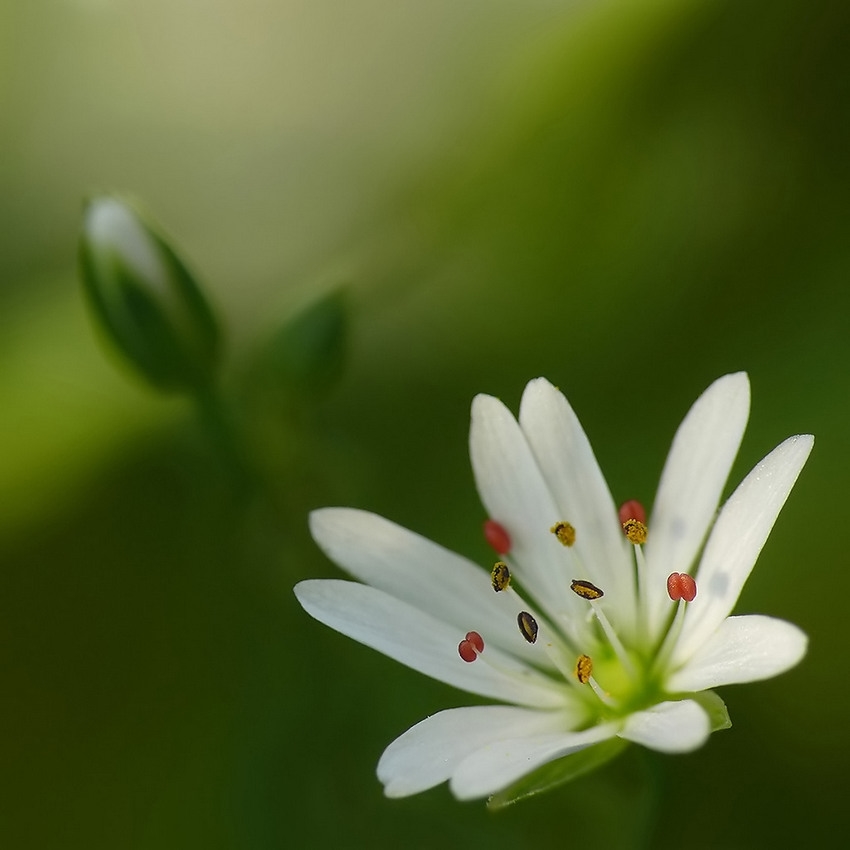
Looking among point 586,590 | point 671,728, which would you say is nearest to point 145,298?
point 586,590

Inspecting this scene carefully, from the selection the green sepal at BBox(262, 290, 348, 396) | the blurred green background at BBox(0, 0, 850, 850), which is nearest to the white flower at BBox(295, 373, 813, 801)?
the blurred green background at BBox(0, 0, 850, 850)

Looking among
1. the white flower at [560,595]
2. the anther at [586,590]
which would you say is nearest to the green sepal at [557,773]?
the white flower at [560,595]

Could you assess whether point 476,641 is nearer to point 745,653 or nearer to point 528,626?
point 528,626

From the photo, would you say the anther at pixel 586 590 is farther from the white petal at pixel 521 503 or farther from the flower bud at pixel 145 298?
the flower bud at pixel 145 298

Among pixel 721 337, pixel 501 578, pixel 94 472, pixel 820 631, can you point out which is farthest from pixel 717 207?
pixel 94 472

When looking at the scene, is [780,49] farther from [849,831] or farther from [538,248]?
[849,831]

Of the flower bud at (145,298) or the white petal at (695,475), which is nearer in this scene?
the white petal at (695,475)
